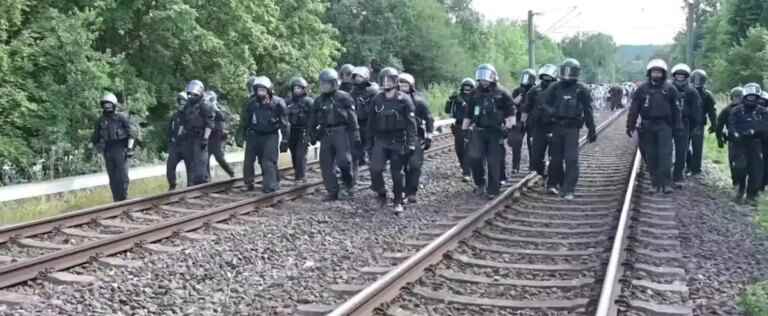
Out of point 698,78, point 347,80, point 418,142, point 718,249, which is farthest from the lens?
point 698,78

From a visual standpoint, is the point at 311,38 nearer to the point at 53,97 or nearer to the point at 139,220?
the point at 53,97

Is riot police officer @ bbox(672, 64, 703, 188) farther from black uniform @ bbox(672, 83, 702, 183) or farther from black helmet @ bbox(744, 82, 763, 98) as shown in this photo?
black helmet @ bbox(744, 82, 763, 98)

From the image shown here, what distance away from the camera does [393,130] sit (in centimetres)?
1127

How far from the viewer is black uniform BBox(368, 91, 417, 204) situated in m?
11.2

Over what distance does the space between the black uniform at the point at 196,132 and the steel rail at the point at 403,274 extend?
5280 millimetres

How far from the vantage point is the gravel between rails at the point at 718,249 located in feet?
22.2

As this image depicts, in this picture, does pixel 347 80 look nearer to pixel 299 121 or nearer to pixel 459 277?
pixel 299 121

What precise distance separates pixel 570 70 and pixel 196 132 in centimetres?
601

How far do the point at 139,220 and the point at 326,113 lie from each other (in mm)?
3205

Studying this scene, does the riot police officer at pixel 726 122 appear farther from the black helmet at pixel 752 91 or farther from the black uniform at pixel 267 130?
the black uniform at pixel 267 130

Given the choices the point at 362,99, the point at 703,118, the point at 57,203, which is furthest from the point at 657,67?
the point at 57,203

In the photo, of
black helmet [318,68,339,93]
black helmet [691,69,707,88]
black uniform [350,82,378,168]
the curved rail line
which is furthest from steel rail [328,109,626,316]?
black helmet [691,69,707,88]

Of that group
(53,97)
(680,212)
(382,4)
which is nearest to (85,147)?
(53,97)

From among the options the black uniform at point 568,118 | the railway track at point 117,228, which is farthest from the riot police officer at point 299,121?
the black uniform at point 568,118
